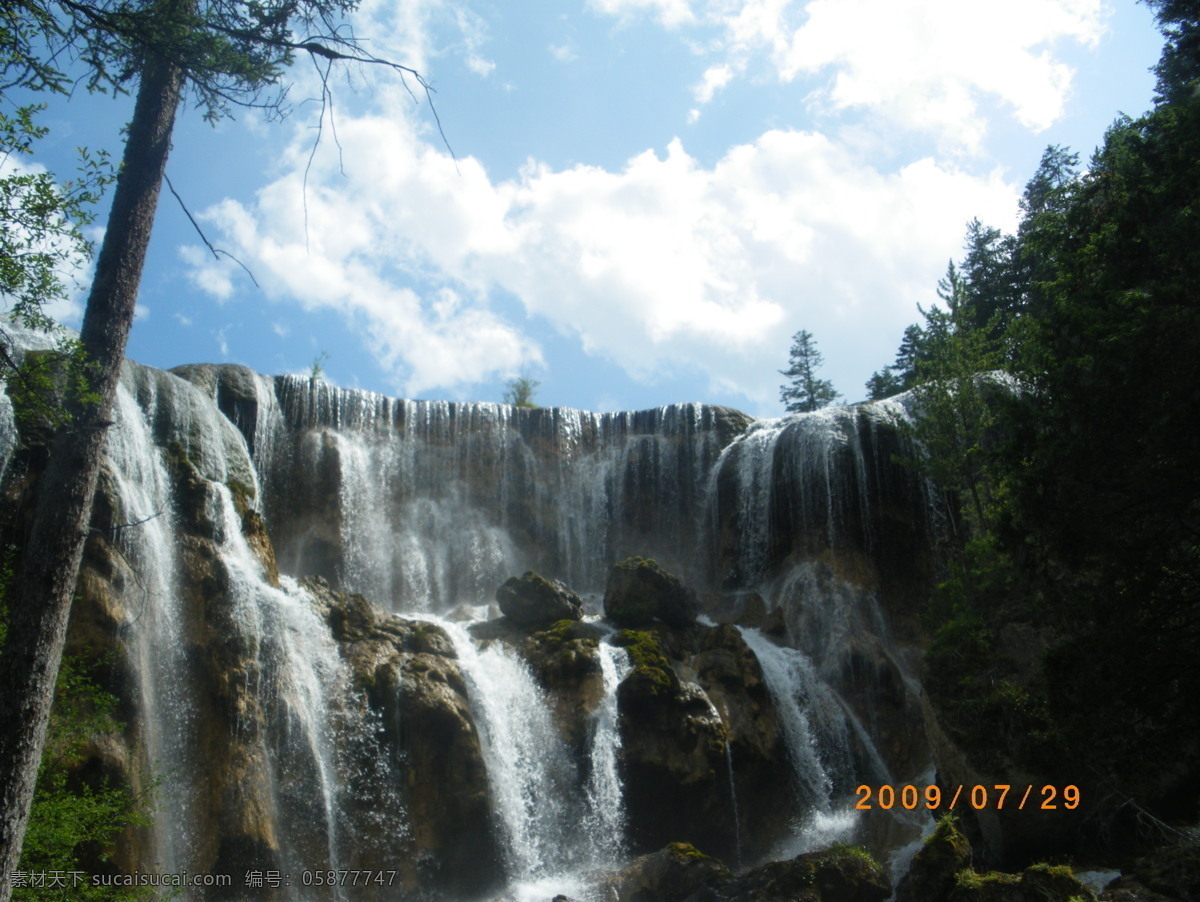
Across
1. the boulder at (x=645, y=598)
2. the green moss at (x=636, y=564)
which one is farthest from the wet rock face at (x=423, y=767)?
the green moss at (x=636, y=564)

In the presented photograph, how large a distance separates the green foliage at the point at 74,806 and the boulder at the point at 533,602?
29.1ft

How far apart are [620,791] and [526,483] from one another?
14.9 m

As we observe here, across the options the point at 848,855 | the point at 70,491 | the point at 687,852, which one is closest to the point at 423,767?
the point at 687,852

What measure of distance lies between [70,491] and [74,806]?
454 centimetres

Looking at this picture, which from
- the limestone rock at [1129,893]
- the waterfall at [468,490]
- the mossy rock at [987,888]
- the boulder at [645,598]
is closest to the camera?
the limestone rock at [1129,893]

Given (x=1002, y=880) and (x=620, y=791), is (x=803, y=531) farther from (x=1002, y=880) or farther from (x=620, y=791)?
(x=1002, y=880)

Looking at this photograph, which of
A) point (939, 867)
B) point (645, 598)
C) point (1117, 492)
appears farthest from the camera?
point (645, 598)

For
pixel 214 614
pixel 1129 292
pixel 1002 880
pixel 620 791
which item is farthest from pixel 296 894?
pixel 1129 292

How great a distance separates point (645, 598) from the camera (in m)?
20.4

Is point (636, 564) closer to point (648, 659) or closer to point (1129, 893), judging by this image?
point (648, 659)

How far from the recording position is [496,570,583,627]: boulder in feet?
62.2

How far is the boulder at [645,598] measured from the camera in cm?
2025

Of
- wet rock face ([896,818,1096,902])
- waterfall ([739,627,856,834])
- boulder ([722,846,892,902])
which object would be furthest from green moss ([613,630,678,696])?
wet rock face ([896,818,1096,902])

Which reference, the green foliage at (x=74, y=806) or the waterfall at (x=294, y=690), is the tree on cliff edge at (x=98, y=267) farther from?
the waterfall at (x=294, y=690)
